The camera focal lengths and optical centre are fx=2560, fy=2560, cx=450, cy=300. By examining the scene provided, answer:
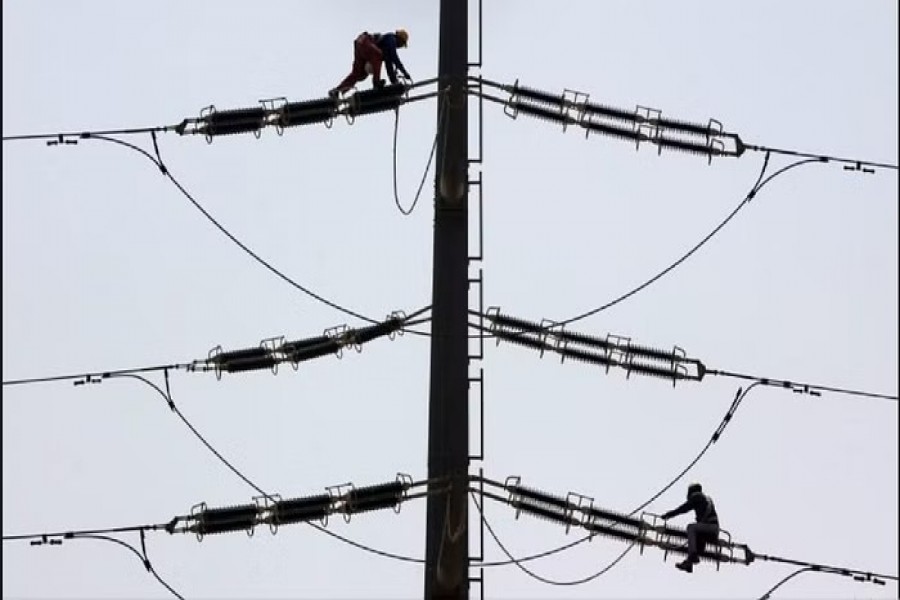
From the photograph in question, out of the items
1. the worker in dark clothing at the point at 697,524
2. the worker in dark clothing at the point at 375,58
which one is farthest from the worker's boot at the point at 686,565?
the worker in dark clothing at the point at 375,58

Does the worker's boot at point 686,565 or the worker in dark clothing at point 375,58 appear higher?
the worker in dark clothing at point 375,58

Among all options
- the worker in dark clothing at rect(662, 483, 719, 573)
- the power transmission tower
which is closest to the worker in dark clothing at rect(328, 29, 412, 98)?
the power transmission tower

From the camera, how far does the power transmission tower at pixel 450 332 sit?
36406mm

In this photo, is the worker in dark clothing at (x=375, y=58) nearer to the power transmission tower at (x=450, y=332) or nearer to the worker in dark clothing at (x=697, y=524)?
the power transmission tower at (x=450, y=332)

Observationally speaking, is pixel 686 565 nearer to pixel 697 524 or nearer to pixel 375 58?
pixel 697 524

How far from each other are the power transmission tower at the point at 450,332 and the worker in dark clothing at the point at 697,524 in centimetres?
336

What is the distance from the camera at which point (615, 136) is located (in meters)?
38.8

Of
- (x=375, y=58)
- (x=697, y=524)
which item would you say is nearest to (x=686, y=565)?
(x=697, y=524)

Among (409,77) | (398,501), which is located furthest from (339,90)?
(398,501)

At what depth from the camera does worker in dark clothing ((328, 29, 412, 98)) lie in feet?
125

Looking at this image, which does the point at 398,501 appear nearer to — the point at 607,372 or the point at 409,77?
the point at 607,372

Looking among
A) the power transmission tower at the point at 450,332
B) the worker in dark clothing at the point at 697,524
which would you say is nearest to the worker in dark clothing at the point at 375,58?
the power transmission tower at the point at 450,332

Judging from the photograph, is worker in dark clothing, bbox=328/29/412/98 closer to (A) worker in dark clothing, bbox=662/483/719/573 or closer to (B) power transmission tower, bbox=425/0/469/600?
(B) power transmission tower, bbox=425/0/469/600

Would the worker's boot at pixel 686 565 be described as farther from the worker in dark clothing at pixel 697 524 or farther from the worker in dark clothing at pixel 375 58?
the worker in dark clothing at pixel 375 58
